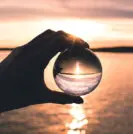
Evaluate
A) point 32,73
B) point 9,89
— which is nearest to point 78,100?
point 32,73

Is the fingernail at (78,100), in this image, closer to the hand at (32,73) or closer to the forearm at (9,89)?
the hand at (32,73)

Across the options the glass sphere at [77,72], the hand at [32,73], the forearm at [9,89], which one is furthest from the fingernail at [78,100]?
the glass sphere at [77,72]

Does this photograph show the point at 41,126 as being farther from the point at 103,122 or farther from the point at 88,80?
the point at 88,80

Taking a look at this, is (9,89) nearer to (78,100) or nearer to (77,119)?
(78,100)

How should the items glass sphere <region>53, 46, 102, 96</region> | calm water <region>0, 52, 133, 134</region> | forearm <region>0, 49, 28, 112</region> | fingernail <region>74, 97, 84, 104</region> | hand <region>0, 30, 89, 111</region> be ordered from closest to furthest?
hand <region>0, 30, 89, 111</region>, fingernail <region>74, 97, 84, 104</region>, forearm <region>0, 49, 28, 112</region>, glass sphere <region>53, 46, 102, 96</region>, calm water <region>0, 52, 133, 134</region>

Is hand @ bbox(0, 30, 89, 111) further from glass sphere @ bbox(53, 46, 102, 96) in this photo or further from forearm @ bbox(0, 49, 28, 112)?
glass sphere @ bbox(53, 46, 102, 96)

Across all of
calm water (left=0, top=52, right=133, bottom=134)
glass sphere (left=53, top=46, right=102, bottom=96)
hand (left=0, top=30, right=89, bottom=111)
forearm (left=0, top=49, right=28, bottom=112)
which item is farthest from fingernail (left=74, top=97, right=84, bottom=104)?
calm water (left=0, top=52, right=133, bottom=134)

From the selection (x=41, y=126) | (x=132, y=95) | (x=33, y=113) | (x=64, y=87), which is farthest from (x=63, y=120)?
(x=64, y=87)
